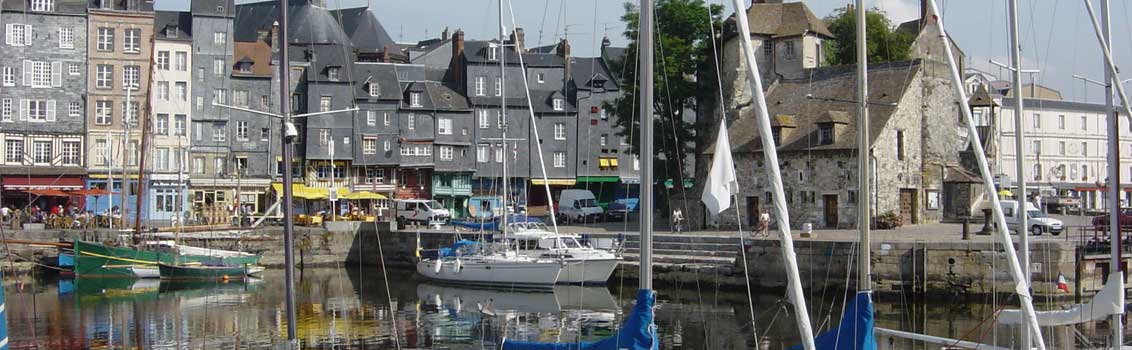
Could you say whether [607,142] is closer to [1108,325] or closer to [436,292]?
[436,292]

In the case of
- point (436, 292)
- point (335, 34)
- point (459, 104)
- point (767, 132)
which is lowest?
point (436, 292)

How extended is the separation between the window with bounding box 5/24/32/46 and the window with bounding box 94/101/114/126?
16.2 feet

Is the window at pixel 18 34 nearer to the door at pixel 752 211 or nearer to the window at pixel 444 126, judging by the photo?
the window at pixel 444 126

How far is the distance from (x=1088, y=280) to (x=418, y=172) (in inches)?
1784

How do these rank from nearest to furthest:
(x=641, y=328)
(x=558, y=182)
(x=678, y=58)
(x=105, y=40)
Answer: (x=641, y=328), (x=678, y=58), (x=105, y=40), (x=558, y=182)

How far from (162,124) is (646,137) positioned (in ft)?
186

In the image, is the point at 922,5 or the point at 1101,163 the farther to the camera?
the point at 1101,163

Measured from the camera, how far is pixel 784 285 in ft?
124

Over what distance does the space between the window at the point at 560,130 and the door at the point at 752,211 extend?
26.5 metres

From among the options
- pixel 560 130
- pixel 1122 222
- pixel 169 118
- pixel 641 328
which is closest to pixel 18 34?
pixel 169 118

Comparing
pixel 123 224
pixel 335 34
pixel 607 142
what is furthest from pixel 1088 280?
pixel 335 34

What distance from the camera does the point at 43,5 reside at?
62.9m

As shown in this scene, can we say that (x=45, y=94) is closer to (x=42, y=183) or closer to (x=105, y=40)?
(x=105, y=40)

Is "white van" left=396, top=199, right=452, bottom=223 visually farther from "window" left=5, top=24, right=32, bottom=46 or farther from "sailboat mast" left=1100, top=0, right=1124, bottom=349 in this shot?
"sailboat mast" left=1100, top=0, right=1124, bottom=349
